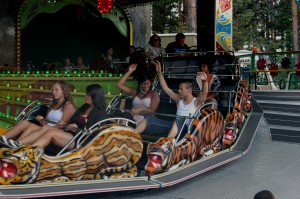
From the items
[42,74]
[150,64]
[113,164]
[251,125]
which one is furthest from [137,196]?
[42,74]

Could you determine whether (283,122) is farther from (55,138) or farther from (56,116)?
(55,138)

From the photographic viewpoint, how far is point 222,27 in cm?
1062

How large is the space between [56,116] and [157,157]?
4.54 ft

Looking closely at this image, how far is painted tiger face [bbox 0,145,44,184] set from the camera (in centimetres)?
395

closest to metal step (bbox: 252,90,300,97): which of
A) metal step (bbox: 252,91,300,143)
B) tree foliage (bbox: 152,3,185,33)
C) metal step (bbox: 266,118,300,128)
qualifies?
metal step (bbox: 252,91,300,143)

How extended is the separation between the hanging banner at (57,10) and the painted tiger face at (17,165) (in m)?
7.32

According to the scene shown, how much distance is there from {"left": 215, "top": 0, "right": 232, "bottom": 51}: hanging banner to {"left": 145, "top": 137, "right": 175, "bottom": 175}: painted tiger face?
6.05 m

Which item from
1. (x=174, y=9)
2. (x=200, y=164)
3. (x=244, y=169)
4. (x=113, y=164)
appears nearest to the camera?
(x=113, y=164)

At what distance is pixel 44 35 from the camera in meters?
12.8

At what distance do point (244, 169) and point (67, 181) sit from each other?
94.7 inches

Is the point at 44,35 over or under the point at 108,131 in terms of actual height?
over

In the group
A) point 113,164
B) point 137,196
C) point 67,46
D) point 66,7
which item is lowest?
point 137,196

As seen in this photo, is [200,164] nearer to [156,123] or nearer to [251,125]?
[156,123]

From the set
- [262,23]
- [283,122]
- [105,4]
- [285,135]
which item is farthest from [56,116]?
[262,23]
